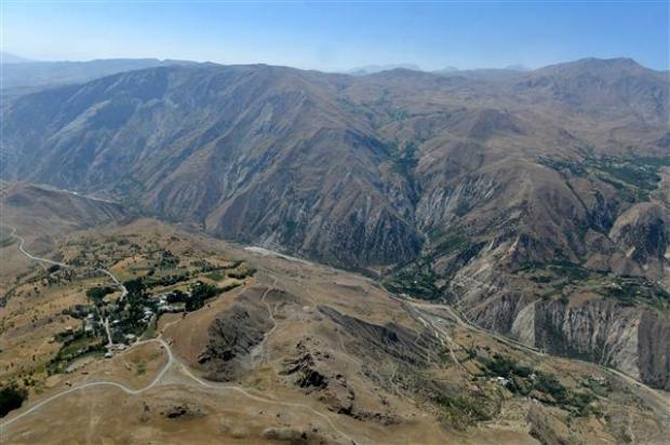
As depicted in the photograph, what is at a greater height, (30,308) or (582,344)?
(30,308)

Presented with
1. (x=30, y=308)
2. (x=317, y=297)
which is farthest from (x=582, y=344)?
(x=30, y=308)

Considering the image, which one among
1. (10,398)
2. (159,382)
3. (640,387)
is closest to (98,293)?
(159,382)

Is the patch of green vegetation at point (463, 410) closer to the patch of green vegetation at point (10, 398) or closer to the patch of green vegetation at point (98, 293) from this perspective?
the patch of green vegetation at point (10, 398)

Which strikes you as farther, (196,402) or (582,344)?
(582,344)

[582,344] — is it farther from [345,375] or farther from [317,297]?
[345,375]

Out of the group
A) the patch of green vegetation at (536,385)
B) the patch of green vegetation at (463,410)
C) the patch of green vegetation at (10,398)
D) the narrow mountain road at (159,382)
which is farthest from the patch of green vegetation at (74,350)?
the patch of green vegetation at (536,385)
